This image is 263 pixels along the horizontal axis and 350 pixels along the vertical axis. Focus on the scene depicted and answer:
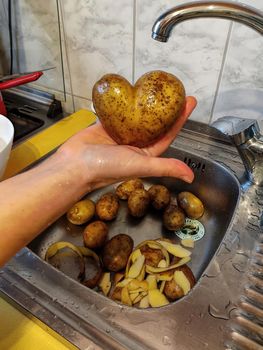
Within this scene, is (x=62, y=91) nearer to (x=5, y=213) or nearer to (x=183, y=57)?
(x=183, y=57)

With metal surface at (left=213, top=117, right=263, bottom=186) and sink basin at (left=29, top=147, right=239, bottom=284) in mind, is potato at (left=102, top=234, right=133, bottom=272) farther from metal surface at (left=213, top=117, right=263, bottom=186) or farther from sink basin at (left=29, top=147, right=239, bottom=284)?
metal surface at (left=213, top=117, right=263, bottom=186)

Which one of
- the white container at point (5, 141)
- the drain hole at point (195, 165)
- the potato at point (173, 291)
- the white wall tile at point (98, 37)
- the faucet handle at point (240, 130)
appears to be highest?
the white wall tile at point (98, 37)

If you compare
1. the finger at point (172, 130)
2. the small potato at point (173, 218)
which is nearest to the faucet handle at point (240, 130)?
the finger at point (172, 130)

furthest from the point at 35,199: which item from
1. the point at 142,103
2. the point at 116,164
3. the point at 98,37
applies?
the point at 98,37

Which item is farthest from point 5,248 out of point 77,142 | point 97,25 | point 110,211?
point 97,25

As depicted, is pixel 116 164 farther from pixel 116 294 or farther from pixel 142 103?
pixel 116 294

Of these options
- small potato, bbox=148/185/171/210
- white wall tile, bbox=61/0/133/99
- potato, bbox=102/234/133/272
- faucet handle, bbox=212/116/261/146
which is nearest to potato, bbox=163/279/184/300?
potato, bbox=102/234/133/272

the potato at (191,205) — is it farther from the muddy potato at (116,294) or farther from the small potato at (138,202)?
the muddy potato at (116,294)
